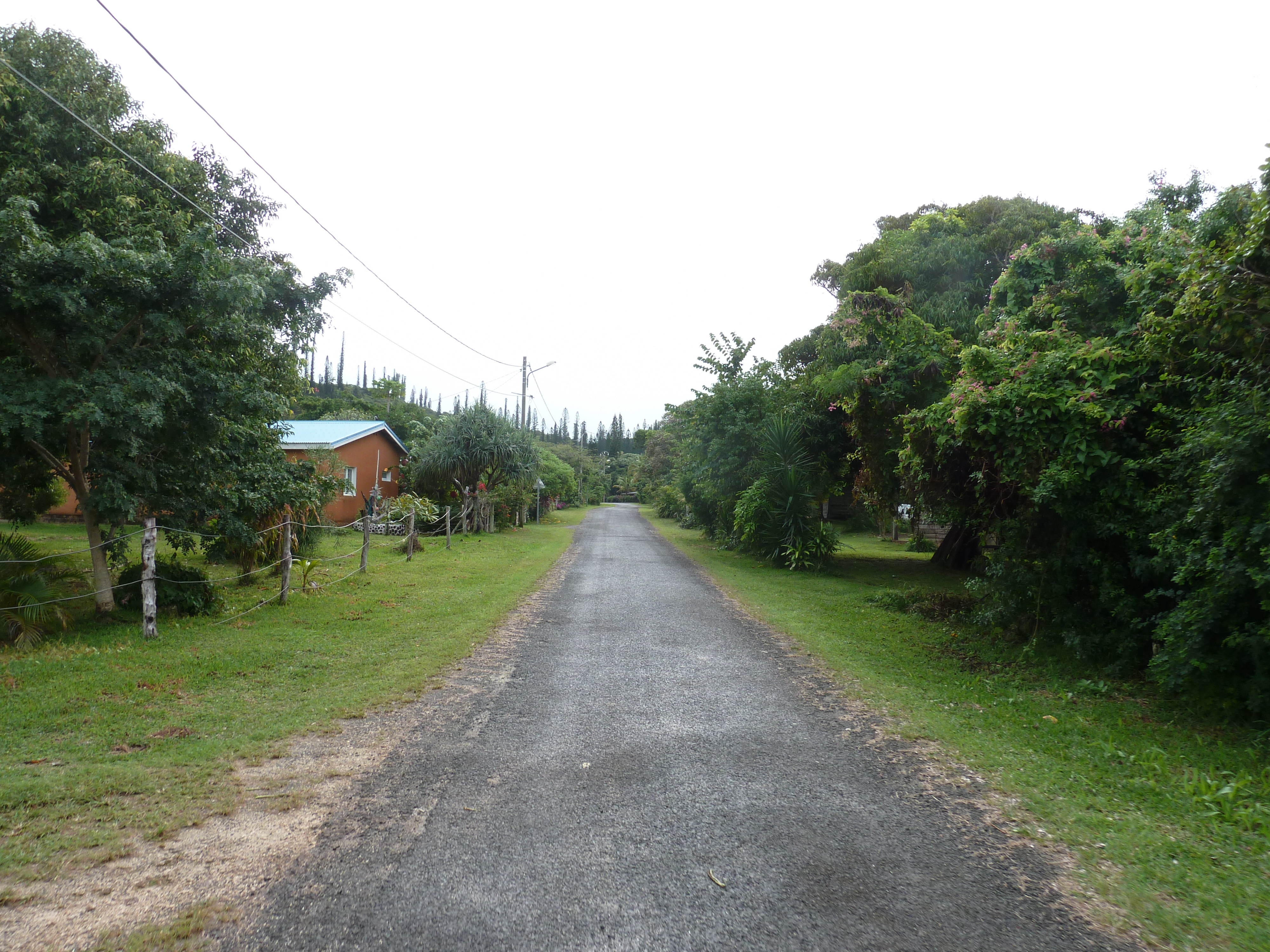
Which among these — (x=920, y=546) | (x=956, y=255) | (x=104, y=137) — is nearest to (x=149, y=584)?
(x=104, y=137)

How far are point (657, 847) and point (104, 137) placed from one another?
35.4 feet

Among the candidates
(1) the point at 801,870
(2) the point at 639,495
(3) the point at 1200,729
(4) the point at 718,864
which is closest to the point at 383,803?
(4) the point at 718,864

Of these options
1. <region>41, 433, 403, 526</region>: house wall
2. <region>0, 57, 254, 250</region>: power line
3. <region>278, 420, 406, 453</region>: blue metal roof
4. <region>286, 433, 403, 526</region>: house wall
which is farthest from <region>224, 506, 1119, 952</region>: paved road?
<region>286, 433, 403, 526</region>: house wall

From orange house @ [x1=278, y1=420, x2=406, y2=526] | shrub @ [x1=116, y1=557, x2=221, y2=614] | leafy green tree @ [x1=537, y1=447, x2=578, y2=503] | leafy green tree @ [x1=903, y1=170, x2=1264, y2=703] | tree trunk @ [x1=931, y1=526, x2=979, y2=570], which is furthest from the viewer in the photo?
leafy green tree @ [x1=537, y1=447, x2=578, y2=503]

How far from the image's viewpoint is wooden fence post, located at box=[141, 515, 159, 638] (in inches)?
306

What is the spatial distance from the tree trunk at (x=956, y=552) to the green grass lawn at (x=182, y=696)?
35.3 ft

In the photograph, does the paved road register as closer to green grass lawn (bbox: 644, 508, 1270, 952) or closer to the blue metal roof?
green grass lawn (bbox: 644, 508, 1270, 952)

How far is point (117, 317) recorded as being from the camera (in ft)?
24.2

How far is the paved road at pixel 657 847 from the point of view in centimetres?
287

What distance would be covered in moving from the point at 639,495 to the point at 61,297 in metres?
76.3

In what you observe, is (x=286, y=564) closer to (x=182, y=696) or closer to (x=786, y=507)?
(x=182, y=696)

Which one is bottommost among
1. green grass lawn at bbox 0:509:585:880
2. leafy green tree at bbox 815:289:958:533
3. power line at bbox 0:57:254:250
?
green grass lawn at bbox 0:509:585:880

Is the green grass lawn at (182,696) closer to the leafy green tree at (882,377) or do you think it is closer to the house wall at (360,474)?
the leafy green tree at (882,377)

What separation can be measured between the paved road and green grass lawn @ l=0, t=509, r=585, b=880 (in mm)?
1023
